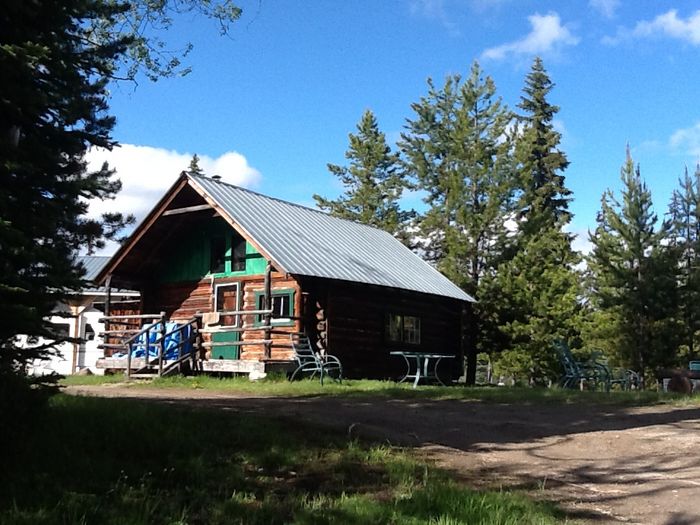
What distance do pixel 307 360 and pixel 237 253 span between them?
5.29 metres

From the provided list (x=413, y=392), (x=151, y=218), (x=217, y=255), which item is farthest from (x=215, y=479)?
(x=217, y=255)

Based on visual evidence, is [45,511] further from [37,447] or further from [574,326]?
[574,326]

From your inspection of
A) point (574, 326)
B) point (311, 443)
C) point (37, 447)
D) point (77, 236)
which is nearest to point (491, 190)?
point (574, 326)

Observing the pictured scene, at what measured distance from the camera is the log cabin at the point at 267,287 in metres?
20.1

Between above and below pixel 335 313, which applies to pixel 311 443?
below

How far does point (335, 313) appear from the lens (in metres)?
20.5

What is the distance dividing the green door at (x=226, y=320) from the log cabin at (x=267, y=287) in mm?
35

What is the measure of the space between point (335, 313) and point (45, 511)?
1571 centimetres

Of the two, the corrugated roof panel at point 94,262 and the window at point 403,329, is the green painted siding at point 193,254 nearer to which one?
the window at point 403,329

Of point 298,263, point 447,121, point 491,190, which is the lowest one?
point 298,263

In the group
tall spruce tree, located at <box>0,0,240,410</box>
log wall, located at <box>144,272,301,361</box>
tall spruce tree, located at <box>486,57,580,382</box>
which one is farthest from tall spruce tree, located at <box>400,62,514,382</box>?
tall spruce tree, located at <box>0,0,240,410</box>

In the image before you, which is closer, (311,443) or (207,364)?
(311,443)

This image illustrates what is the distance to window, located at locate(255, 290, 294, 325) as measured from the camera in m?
20.7

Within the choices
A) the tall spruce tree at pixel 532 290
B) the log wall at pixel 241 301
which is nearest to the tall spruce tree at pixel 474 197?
the tall spruce tree at pixel 532 290
